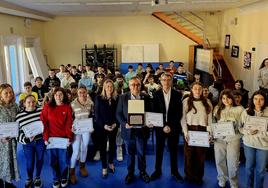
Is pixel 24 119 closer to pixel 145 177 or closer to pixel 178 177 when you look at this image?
pixel 145 177

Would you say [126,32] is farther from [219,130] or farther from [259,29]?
[219,130]

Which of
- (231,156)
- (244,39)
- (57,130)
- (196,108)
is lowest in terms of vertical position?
(231,156)

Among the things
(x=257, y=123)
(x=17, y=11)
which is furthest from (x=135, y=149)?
(x=17, y=11)

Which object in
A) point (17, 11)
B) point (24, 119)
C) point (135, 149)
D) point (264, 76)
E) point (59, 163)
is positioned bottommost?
point (59, 163)

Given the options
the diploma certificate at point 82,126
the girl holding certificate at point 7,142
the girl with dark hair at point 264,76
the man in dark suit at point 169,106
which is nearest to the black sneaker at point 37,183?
the girl holding certificate at point 7,142

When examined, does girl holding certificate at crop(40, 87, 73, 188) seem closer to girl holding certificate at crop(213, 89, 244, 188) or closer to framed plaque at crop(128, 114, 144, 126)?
framed plaque at crop(128, 114, 144, 126)

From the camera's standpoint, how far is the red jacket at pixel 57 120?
372cm

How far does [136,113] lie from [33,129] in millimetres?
1419

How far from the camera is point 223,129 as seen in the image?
3.58m

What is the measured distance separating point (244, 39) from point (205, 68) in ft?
5.89

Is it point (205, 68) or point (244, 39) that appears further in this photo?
point (205, 68)

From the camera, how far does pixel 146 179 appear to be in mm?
4191

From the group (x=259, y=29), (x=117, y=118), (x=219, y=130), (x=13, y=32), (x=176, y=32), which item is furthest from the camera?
(x=176, y=32)

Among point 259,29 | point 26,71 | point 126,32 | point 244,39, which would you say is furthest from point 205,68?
point 26,71
